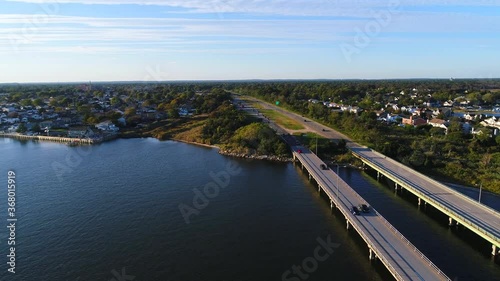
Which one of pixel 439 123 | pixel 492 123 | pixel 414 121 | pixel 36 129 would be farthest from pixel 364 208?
pixel 36 129

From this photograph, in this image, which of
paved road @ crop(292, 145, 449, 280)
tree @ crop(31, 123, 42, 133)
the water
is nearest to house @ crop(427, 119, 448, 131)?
the water

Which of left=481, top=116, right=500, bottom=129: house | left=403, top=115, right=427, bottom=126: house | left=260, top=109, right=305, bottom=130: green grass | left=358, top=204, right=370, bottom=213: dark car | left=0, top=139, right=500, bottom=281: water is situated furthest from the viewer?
left=260, top=109, right=305, bottom=130: green grass

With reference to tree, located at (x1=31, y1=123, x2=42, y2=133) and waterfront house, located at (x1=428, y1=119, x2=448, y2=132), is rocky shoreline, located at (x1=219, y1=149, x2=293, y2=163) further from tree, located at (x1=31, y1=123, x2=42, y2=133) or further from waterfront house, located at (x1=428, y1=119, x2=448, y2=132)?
tree, located at (x1=31, y1=123, x2=42, y2=133)

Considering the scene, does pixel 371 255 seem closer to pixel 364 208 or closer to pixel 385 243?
pixel 385 243

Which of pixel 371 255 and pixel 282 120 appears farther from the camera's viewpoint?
pixel 282 120

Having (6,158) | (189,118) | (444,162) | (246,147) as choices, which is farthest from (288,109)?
(6,158)

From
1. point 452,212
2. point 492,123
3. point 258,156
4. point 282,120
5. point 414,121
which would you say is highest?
point 492,123

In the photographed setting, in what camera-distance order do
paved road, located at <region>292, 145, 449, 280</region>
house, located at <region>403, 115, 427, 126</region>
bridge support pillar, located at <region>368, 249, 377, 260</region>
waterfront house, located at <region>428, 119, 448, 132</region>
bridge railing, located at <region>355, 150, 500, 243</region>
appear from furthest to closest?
house, located at <region>403, 115, 427, 126</region>, waterfront house, located at <region>428, 119, 448, 132</region>, bridge support pillar, located at <region>368, 249, 377, 260</region>, bridge railing, located at <region>355, 150, 500, 243</region>, paved road, located at <region>292, 145, 449, 280</region>

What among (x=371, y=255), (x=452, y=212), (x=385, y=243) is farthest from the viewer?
(x=452, y=212)
